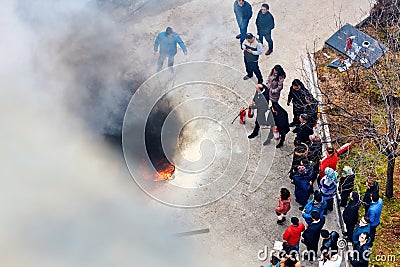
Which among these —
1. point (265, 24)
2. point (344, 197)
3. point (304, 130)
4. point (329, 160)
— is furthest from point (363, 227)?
point (265, 24)

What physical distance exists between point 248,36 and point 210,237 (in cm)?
417

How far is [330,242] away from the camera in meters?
8.87

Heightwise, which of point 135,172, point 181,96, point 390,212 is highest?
point 181,96

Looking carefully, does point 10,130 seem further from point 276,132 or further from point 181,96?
point 276,132

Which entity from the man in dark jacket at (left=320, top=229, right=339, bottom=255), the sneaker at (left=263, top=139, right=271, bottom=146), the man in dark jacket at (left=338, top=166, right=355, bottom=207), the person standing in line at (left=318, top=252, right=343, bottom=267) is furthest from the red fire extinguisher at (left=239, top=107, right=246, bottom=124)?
the person standing in line at (left=318, top=252, right=343, bottom=267)

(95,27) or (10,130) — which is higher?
(95,27)

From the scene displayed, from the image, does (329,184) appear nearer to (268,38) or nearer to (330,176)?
(330,176)

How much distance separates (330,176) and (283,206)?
1028mm

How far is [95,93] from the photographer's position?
469 inches

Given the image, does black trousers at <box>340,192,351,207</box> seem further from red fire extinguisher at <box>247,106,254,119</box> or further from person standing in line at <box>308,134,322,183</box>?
red fire extinguisher at <box>247,106,254,119</box>

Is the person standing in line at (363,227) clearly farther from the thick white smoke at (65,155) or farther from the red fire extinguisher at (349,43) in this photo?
the red fire extinguisher at (349,43)

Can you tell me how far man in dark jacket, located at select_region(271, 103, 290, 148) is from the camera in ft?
35.3

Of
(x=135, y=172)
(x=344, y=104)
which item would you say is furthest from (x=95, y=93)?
(x=344, y=104)

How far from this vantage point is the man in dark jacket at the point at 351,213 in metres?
9.03
